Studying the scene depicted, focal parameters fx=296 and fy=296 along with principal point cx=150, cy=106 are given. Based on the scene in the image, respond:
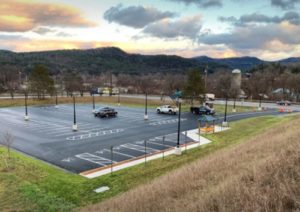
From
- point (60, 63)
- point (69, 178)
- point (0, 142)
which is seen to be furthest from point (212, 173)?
point (60, 63)

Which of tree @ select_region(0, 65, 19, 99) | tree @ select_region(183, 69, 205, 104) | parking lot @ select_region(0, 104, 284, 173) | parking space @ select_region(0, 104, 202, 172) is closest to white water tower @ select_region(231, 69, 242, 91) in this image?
tree @ select_region(183, 69, 205, 104)

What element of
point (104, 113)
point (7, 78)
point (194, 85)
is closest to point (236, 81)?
point (194, 85)

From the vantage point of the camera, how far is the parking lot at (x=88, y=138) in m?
24.0

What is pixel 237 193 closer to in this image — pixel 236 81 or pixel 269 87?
pixel 236 81

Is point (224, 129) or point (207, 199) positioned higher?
point (207, 199)

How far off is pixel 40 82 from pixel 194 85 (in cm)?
3583

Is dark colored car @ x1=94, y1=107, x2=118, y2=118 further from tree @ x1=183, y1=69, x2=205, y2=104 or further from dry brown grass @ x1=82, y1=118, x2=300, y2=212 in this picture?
dry brown grass @ x1=82, y1=118, x2=300, y2=212

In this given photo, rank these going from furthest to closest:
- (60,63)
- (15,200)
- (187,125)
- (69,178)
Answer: (60,63), (187,125), (69,178), (15,200)

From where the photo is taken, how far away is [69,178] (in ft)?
62.3

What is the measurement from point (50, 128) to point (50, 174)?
18.4m

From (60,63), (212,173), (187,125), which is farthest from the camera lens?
(60,63)

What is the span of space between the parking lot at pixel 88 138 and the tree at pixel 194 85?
1575cm

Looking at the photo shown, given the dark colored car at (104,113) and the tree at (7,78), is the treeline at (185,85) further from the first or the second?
the dark colored car at (104,113)

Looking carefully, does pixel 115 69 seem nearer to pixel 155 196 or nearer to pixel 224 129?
pixel 224 129
